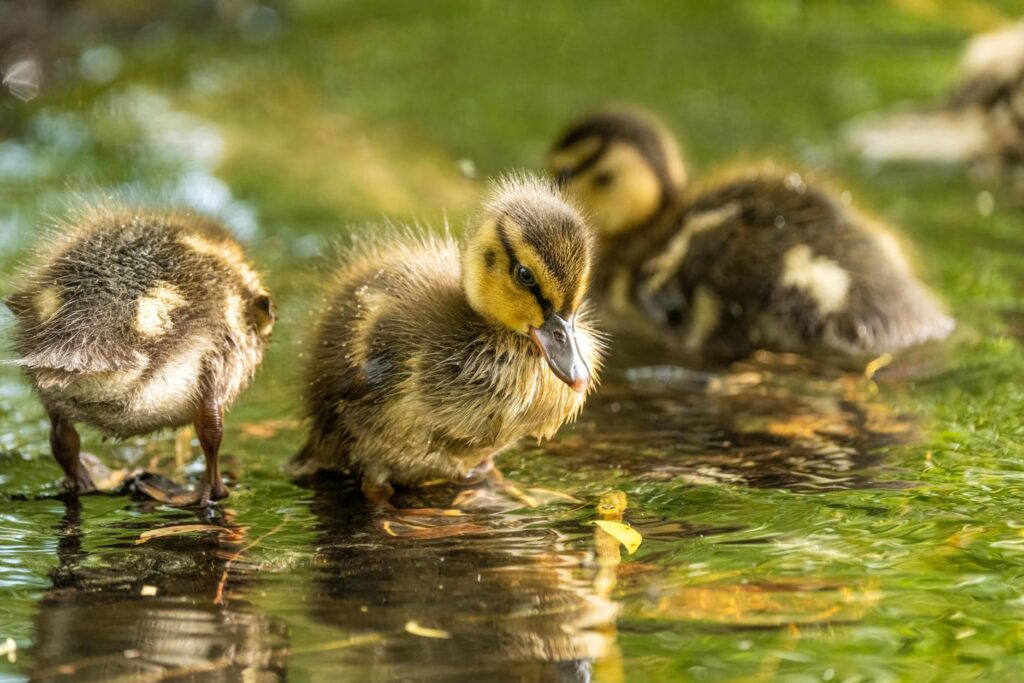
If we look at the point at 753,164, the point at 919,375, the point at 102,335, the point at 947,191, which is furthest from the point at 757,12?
the point at 102,335

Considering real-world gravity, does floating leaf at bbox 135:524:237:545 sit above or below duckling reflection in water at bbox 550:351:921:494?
below

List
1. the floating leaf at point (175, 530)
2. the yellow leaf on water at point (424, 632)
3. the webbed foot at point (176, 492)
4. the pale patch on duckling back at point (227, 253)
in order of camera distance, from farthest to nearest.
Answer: the pale patch on duckling back at point (227, 253), the webbed foot at point (176, 492), the floating leaf at point (175, 530), the yellow leaf on water at point (424, 632)

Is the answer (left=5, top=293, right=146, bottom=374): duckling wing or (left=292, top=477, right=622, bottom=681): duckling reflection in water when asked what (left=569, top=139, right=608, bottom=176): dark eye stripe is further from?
(left=5, top=293, right=146, bottom=374): duckling wing

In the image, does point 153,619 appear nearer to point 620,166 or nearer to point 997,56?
point 620,166

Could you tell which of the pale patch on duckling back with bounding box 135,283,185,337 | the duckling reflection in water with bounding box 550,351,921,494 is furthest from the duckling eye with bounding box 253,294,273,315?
the duckling reflection in water with bounding box 550,351,921,494

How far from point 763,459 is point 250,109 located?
482 centimetres

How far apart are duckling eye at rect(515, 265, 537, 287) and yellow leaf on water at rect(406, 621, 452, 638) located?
887 millimetres

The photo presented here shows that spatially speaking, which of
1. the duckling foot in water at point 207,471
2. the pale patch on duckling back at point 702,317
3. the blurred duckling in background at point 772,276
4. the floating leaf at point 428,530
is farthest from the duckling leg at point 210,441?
the pale patch on duckling back at point 702,317

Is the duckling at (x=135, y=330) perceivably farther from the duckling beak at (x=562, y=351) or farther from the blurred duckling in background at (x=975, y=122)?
the blurred duckling in background at (x=975, y=122)

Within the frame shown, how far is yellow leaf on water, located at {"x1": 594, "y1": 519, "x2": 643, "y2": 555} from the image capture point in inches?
116

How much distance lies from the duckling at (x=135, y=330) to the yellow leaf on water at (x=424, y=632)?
873 mm

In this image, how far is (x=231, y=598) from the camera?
2.73 metres

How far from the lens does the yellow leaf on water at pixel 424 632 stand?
2541 millimetres

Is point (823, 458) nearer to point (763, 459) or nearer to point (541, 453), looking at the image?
point (763, 459)
